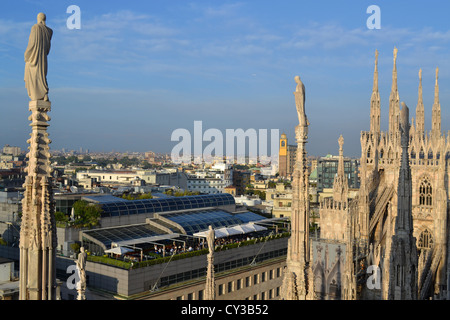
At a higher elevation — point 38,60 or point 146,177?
point 38,60

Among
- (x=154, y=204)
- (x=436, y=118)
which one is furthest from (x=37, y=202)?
(x=154, y=204)

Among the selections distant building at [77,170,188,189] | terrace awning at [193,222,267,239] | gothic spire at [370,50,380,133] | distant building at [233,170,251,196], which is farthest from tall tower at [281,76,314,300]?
distant building at [233,170,251,196]

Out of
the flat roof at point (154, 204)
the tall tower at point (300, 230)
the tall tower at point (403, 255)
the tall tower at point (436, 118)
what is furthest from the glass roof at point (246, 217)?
the tall tower at point (300, 230)

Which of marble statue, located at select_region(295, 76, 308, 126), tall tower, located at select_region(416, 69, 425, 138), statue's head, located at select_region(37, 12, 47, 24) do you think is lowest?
marble statue, located at select_region(295, 76, 308, 126)

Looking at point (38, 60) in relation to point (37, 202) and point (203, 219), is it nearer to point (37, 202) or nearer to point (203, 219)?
point (37, 202)

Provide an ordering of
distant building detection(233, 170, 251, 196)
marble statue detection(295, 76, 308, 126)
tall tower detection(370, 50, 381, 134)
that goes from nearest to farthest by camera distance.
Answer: marble statue detection(295, 76, 308, 126)
tall tower detection(370, 50, 381, 134)
distant building detection(233, 170, 251, 196)

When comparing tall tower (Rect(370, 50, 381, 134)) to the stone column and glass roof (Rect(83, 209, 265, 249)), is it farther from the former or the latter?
the stone column
